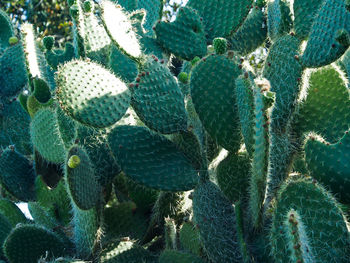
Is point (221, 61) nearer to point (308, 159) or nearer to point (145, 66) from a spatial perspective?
point (145, 66)

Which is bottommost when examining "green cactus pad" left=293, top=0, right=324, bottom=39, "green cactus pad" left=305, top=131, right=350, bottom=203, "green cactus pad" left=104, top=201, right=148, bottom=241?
"green cactus pad" left=104, top=201, right=148, bottom=241

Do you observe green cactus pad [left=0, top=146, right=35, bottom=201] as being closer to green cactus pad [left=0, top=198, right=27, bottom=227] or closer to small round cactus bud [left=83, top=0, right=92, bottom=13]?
green cactus pad [left=0, top=198, right=27, bottom=227]

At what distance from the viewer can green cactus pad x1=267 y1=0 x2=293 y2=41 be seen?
187cm

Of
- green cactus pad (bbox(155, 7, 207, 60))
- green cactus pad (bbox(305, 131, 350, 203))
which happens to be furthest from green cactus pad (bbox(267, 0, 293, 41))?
green cactus pad (bbox(305, 131, 350, 203))

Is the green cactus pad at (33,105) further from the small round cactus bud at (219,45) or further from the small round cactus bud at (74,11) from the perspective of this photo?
the small round cactus bud at (219,45)

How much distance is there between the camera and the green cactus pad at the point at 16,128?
238cm

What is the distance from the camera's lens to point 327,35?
1.50 meters

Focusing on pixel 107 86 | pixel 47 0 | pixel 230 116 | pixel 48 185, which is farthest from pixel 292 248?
pixel 47 0

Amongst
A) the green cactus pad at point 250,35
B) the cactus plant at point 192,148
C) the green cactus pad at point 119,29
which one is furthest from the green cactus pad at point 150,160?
the green cactus pad at point 250,35

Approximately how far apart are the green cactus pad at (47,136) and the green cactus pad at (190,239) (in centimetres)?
54

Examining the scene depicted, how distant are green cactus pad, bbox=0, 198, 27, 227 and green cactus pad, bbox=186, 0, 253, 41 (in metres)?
1.03

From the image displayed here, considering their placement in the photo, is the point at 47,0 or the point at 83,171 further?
the point at 47,0

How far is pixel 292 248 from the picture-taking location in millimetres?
1035

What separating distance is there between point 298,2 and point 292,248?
3.69 feet
